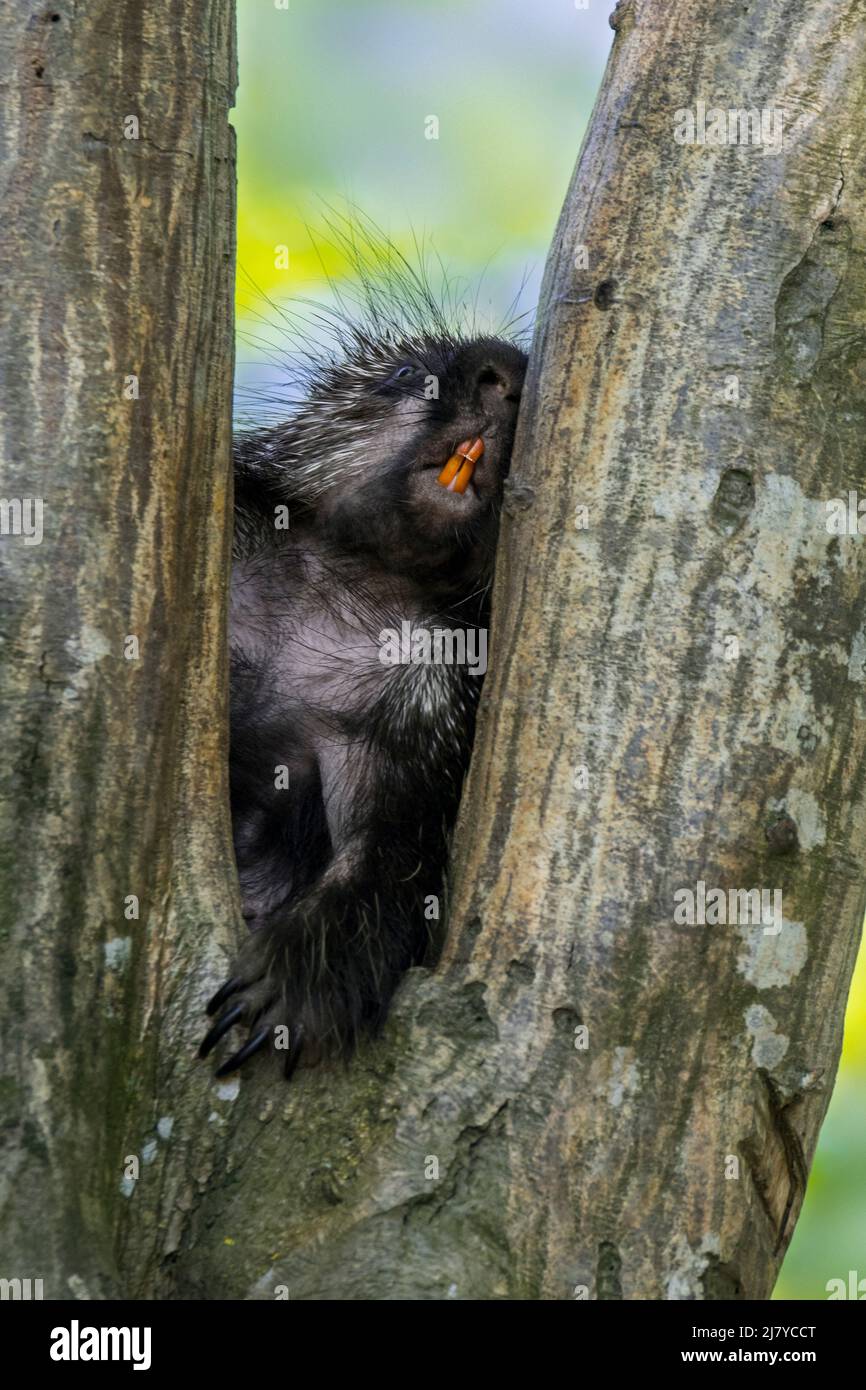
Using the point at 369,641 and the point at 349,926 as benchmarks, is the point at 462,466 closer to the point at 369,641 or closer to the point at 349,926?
the point at 369,641

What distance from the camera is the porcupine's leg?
80.4 inches

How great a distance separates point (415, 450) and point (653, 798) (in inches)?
53.5

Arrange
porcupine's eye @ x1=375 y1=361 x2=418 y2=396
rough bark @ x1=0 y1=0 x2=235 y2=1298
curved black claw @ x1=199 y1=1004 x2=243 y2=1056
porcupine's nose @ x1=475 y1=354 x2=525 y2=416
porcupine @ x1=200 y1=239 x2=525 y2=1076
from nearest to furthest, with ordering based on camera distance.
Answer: rough bark @ x1=0 y1=0 x2=235 y2=1298 < curved black claw @ x1=199 y1=1004 x2=243 y2=1056 < porcupine @ x1=200 y1=239 x2=525 y2=1076 < porcupine's nose @ x1=475 y1=354 x2=525 y2=416 < porcupine's eye @ x1=375 y1=361 x2=418 y2=396

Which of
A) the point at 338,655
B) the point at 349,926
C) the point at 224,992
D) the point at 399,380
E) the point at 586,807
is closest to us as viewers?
the point at 586,807

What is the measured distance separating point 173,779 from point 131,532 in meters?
0.33

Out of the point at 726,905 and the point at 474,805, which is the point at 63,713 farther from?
the point at 726,905

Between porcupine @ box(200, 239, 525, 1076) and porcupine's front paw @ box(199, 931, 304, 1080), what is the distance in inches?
15.9

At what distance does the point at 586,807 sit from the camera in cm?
192

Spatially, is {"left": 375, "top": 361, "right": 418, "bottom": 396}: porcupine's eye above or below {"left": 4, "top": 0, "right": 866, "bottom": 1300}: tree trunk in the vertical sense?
above

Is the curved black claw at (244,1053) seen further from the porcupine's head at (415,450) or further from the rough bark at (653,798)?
the porcupine's head at (415,450)

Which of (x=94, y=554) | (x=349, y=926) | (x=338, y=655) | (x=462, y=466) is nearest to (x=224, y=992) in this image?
(x=349, y=926)

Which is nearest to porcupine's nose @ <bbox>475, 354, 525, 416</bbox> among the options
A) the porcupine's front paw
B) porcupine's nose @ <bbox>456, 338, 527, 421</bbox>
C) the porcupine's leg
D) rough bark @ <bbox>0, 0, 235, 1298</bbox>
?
porcupine's nose @ <bbox>456, 338, 527, 421</bbox>

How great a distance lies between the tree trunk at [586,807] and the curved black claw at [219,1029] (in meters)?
0.02

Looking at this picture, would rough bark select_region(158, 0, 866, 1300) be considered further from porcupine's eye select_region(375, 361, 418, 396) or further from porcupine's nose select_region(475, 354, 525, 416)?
porcupine's eye select_region(375, 361, 418, 396)
